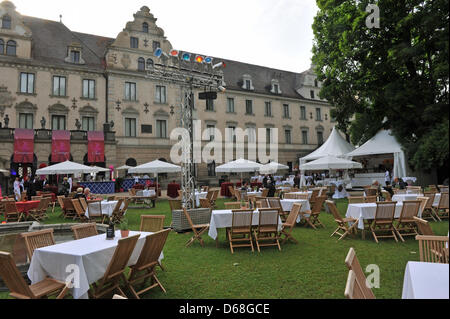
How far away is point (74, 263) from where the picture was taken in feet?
12.1

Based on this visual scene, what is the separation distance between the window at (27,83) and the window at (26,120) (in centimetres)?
192

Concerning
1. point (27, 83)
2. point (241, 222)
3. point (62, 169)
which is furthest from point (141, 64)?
point (241, 222)

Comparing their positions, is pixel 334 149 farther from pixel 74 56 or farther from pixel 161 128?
pixel 74 56

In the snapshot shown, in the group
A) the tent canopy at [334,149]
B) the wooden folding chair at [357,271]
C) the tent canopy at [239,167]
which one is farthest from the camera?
the tent canopy at [334,149]

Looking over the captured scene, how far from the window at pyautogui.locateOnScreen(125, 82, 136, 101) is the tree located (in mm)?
17317

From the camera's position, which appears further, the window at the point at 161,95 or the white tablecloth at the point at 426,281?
the window at the point at 161,95

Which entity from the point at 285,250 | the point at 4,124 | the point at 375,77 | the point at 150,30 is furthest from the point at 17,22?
the point at 285,250

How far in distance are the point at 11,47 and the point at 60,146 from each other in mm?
9350

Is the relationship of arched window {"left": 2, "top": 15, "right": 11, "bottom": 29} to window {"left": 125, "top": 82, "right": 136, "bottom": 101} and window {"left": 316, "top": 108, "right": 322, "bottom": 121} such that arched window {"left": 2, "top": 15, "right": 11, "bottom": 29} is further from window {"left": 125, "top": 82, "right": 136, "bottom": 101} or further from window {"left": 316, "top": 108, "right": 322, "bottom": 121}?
window {"left": 316, "top": 108, "right": 322, "bottom": 121}

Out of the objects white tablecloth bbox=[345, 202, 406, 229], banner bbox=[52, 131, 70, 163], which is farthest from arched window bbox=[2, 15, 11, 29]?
white tablecloth bbox=[345, 202, 406, 229]

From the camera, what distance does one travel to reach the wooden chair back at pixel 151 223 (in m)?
5.86

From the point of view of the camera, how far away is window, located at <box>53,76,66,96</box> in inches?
1033

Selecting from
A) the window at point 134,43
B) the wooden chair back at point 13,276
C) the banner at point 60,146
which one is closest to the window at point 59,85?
the banner at point 60,146

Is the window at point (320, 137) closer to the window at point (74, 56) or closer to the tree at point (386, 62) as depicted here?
the tree at point (386, 62)
